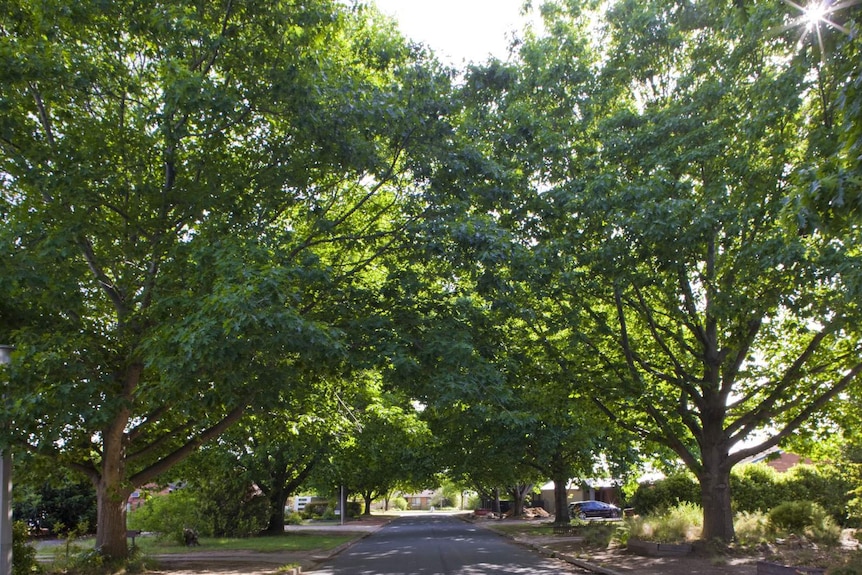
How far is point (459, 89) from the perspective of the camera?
46.4 ft

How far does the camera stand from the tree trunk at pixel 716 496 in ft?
58.0

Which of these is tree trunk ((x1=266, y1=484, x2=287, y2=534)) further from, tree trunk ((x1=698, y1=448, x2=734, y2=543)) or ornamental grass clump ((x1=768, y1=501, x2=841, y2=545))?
ornamental grass clump ((x1=768, y1=501, x2=841, y2=545))

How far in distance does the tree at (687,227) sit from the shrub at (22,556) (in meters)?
11.0

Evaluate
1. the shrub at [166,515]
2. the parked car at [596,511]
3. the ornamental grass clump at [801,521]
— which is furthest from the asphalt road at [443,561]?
the parked car at [596,511]

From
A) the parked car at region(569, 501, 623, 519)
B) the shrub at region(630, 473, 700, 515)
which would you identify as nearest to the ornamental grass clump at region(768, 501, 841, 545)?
the shrub at region(630, 473, 700, 515)

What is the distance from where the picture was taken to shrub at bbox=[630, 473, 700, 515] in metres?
29.7

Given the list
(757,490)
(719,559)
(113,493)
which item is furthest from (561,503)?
(113,493)

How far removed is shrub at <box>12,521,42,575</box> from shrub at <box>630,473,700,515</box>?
2309 cm

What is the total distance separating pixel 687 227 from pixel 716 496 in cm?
791

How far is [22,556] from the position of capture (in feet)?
43.8

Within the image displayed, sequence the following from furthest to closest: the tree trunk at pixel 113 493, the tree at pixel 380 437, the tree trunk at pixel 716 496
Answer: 1. the tree at pixel 380 437
2. the tree trunk at pixel 716 496
3. the tree trunk at pixel 113 493

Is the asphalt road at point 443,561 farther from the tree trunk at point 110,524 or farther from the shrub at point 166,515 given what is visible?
the shrub at point 166,515

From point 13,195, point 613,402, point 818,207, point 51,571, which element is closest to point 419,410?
point 613,402

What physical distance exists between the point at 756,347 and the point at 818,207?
52.6 feet
